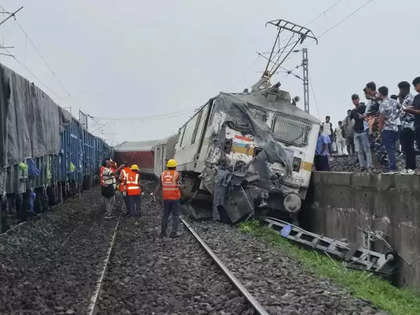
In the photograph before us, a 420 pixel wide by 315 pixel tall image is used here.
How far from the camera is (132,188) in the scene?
14.7 m

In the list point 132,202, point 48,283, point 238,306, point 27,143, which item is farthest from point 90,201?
point 238,306

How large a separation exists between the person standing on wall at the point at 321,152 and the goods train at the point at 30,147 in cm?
697

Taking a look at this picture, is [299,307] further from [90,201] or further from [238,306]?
[90,201]

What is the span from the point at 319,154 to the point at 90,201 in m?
9.80

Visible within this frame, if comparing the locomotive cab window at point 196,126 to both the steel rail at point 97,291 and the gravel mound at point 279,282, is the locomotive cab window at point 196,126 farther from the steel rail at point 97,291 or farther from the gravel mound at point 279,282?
the steel rail at point 97,291

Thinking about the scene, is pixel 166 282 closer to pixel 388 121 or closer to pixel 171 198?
pixel 171 198

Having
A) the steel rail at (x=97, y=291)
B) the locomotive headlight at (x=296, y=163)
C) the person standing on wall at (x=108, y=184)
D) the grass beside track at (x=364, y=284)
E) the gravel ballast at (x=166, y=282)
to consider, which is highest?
the locomotive headlight at (x=296, y=163)

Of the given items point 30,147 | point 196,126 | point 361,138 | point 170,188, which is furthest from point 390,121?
point 196,126

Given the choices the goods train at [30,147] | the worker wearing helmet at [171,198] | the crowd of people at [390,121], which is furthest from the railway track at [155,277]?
the crowd of people at [390,121]

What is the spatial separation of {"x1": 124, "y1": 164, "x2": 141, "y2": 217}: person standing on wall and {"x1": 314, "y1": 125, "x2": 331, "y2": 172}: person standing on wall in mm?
4898

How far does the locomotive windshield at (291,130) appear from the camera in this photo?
43.8 ft

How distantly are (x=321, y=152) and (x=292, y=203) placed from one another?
2.27m

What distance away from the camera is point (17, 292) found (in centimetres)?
633

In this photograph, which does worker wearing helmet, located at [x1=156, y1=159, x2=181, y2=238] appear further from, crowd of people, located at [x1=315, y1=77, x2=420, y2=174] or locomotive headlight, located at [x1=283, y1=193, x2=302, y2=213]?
crowd of people, located at [x1=315, y1=77, x2=420, y2=174]
